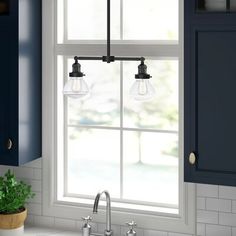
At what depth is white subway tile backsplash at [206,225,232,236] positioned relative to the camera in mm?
4039

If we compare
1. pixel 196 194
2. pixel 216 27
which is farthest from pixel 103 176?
pixel 216 27

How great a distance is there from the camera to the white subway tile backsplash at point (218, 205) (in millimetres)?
4020

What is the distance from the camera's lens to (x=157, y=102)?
4309 mm

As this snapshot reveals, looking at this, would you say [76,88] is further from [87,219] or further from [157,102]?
[87,219]

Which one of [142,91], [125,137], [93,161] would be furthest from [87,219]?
[142,91]

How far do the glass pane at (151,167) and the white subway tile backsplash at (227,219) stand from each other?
0.37 metres

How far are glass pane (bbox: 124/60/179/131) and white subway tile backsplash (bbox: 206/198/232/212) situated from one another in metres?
0.56

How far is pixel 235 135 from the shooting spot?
3555mm

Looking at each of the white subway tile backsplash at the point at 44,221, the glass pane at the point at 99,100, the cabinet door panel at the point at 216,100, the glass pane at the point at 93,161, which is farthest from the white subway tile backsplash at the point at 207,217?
the white subway tile backsplash at the point at 44,221

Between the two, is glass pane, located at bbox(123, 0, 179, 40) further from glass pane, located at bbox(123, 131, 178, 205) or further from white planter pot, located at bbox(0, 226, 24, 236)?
white planter pot, located at bbox(0, 226, 24, 236)

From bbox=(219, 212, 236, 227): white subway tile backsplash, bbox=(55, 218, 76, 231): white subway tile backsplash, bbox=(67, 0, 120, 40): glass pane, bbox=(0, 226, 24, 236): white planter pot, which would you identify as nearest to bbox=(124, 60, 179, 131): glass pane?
bbox=(67, 0, 120, 40): glass pane

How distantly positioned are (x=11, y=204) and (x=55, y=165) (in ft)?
1.49

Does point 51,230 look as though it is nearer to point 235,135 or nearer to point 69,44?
point 69,44

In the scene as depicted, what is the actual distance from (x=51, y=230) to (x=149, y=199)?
75 centimetres
